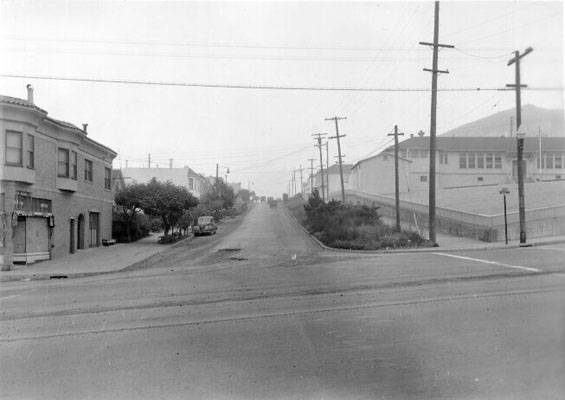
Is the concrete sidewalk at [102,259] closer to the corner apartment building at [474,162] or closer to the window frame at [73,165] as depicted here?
the window frame at [73,165]

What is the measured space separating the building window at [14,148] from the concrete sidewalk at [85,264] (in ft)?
14.7

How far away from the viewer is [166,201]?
1420 inches

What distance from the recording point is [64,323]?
360 inches

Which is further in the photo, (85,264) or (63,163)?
(63,163)

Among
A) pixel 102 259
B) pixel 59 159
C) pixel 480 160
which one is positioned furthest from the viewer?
pixel 480 160

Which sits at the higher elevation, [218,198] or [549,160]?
[549,160]

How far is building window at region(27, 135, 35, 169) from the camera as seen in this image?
76.4 ft

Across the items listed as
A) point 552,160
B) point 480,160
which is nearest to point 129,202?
point 480,160

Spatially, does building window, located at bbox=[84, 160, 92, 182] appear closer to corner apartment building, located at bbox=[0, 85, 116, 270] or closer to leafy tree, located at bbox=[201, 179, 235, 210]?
corner apartment building, located at bbox=[0, 85, 116, 270]

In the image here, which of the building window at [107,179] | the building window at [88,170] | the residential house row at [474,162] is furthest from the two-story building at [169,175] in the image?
the building window at [88,170]

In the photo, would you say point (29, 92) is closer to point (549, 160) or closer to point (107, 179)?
point (107, 179)

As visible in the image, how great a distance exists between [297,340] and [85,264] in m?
18.3

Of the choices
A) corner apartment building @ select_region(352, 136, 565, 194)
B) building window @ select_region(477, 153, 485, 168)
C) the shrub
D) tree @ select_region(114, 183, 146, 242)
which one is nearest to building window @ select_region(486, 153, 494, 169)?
corner apartment building @ select_region(352, 136, 565, 194)

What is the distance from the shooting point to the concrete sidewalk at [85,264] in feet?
64.8
